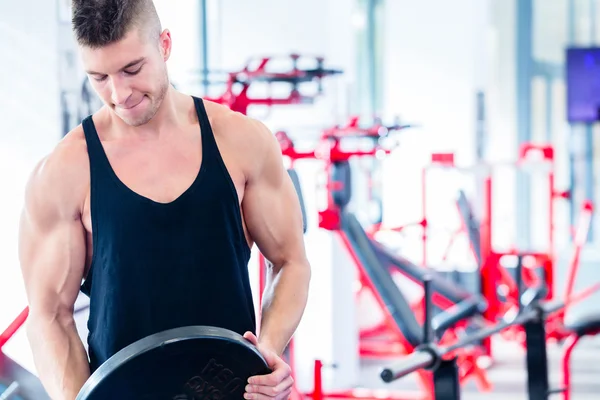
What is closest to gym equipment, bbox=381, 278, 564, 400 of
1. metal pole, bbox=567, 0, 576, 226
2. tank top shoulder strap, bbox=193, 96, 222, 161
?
tank top shoulder strap, bbox=193, 96, 222, 161

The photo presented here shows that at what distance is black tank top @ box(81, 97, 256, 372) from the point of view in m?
1.46

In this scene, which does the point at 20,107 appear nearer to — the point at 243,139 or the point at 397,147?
the point at 243,139

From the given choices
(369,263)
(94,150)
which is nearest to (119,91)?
(94,150)

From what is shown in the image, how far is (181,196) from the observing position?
149 cm

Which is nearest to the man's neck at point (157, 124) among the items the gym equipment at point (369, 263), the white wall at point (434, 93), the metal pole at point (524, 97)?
the gym equipment at point (369, 263)

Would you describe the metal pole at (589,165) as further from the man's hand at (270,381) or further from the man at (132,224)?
the man's hand at (270,381)

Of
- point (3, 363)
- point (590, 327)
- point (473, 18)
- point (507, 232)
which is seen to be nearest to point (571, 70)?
point (473, 18)

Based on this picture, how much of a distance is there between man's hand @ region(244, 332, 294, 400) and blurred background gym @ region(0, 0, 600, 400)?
723mm

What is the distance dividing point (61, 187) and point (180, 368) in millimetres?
492

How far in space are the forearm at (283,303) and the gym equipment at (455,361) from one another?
0.39m

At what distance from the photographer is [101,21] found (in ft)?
4.47

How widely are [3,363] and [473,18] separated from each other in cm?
565

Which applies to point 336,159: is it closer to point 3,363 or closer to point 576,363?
point 3,363

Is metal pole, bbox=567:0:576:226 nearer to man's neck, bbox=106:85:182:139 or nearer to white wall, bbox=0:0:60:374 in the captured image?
white wall, bbox=0:0:60:374
